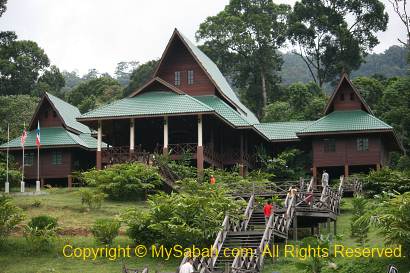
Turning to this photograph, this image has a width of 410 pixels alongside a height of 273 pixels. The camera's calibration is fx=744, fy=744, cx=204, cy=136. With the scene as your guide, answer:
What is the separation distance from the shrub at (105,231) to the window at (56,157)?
22820 mm

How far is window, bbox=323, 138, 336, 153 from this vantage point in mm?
46344

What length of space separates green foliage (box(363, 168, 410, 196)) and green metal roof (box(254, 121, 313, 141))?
10.6 meters

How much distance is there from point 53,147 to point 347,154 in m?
18.6

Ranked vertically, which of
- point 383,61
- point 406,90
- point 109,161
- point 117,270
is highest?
point 383,61

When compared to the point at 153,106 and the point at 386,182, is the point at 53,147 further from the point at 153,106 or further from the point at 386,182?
the point at 386,182

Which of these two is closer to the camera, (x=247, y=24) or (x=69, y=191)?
(x=69, y=191)

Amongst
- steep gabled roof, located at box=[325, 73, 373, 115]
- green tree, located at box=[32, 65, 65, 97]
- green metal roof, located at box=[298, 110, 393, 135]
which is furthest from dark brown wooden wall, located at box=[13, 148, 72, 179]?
green tree, located at box=[32, 65, 65, 97]

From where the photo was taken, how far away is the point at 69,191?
4075 centimetres

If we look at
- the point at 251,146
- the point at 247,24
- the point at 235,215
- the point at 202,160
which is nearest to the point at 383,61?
the point at 247,24

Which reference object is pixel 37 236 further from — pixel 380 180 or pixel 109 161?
pixel 380 180

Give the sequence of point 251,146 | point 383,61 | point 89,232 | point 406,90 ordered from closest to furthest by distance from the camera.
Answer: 1. point 89,232
2. point 251,146
3. point 406,90
4. point 383,61

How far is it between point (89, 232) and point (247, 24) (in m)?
48.9

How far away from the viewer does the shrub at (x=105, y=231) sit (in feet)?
86.9

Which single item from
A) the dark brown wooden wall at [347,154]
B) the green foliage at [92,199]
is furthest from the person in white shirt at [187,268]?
the dark brown wooden wall at [347,154]
